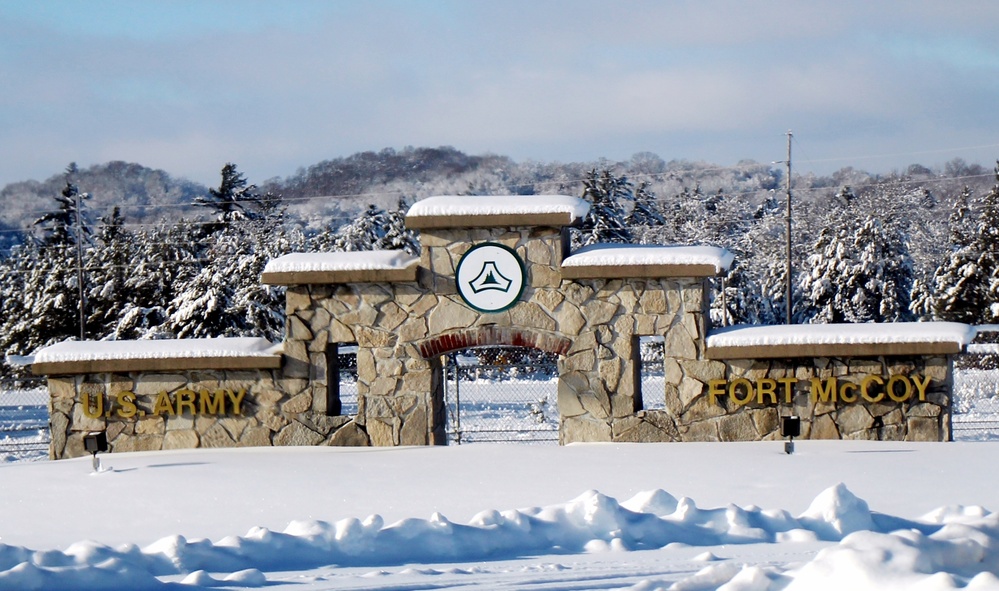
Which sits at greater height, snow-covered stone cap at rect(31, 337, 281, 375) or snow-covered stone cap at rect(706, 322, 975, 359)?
snow-covered stone cap at rect(706, 322, 975, 359)

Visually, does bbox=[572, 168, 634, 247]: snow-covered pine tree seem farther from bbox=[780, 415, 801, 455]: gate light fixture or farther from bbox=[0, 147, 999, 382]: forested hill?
bbox=[780, 415, 801, 455]: gate light fixture

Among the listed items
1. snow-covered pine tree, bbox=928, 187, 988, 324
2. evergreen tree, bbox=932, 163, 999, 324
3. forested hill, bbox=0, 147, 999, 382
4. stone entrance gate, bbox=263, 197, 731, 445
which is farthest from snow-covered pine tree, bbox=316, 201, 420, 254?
stone entrance gate, bbox=263, 197, 731, 445

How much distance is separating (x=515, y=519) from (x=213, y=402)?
751 cm

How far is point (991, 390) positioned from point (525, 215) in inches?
806

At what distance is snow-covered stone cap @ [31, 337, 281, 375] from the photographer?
567 inches

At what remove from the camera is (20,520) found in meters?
9.72

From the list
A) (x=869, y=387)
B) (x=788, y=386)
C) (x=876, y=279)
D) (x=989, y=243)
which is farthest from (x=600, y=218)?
(x=869, y=387)

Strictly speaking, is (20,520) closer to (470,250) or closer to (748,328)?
(470,250)

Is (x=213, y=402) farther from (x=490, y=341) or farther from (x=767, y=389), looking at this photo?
(x=767, y=389)

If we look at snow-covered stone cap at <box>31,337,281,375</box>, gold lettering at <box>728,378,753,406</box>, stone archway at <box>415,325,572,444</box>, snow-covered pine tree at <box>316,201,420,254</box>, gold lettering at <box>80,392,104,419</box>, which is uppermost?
snow-covered pine tree at <box>316,201,420,254</box>

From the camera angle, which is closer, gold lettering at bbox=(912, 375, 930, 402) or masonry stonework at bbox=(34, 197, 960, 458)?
gold lettering at bbox=(912, 375, 930, 402)

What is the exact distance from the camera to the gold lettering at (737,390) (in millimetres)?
13836

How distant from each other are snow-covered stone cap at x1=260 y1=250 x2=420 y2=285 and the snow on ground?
223 centimetres

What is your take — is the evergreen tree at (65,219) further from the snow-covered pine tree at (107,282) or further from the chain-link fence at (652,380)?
the chain-link fence at (652,380)
